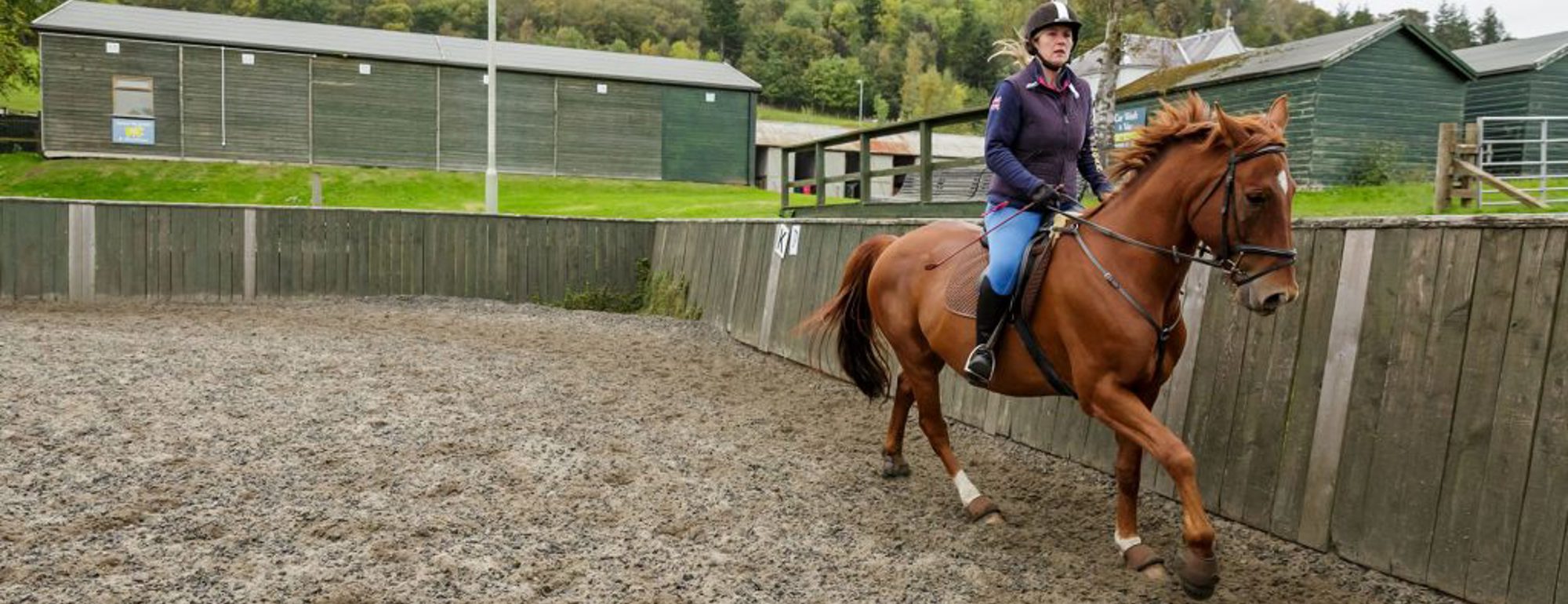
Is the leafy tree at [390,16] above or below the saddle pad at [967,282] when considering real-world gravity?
above

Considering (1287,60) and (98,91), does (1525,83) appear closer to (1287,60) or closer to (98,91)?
(1287,60)

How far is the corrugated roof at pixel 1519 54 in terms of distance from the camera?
28047 mm

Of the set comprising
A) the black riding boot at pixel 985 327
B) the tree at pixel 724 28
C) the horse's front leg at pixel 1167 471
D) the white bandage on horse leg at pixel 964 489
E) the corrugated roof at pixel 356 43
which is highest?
the tree at pixel 724 28

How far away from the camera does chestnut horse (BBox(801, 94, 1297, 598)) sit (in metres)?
3.88

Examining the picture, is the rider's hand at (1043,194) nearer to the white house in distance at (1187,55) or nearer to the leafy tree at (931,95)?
the white house in distance at (1187,55)

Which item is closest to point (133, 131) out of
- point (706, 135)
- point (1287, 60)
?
point (706, 135)

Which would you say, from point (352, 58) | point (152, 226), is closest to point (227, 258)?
point (152, 226)

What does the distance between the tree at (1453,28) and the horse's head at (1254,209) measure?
10736 cm

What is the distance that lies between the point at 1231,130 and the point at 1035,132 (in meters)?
1.24

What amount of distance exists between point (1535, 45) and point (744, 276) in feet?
98.3

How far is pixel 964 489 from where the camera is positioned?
544 cm

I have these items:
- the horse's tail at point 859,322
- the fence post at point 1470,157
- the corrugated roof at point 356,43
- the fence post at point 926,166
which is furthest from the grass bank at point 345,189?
the horse's tail at point 859,322

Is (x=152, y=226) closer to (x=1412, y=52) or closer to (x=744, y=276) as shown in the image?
(x=744, y=276)

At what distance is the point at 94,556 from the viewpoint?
4.23m
